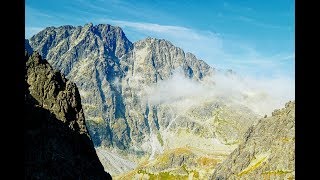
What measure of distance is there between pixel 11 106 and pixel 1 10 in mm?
1305

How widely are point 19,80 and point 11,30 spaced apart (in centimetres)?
69

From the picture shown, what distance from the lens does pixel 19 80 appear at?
6.82 meters
